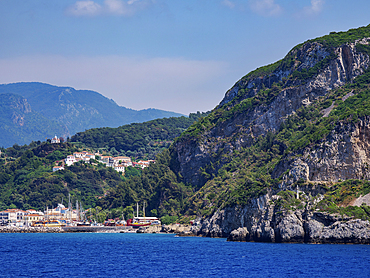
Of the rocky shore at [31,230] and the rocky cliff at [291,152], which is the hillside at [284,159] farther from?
the rocky shore at [31,230]

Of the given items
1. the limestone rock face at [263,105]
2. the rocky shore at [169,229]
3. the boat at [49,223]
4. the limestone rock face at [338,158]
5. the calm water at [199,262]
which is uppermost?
the limestone rock face at [263,105]

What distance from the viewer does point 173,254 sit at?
256 feet

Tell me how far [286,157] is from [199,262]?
49.2 m

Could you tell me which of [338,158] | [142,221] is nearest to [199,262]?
[338,158]

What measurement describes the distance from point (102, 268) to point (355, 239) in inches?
1608

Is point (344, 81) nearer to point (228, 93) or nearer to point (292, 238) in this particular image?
point (228, 93)

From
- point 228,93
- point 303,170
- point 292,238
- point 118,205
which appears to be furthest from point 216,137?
point 292,238

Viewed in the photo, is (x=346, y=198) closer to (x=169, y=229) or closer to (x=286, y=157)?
(x=286, y=157)

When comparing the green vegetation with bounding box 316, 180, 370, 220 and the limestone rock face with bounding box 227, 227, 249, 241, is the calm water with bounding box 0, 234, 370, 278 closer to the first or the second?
the green vegetation with bounding box 316, 180, 370, 220

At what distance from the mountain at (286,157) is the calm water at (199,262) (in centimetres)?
893

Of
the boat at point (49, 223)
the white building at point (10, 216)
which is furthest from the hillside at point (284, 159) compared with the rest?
the white building at point (10, 216)

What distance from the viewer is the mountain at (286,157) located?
88.5 m

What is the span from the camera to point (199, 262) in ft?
221

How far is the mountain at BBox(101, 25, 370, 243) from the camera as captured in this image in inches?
3484
